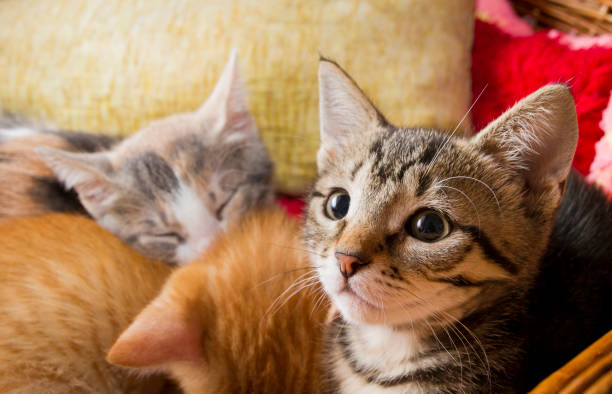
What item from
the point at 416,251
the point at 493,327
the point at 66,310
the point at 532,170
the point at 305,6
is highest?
the point at 305,6

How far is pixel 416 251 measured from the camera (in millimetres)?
713

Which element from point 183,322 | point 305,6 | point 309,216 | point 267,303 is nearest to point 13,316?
point 183,322

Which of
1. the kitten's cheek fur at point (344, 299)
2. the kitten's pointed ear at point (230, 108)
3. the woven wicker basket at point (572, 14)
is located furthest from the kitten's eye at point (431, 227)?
the woven wicker basket at point (572, 14)

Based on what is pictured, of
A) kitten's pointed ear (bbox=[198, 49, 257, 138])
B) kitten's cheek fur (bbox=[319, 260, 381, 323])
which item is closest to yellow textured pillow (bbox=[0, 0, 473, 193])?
kitten's pointed ear (bbox=[198, 49, 257, 138])

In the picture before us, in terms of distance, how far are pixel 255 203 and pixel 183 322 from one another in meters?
0.56

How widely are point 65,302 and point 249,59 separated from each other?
0.82 m

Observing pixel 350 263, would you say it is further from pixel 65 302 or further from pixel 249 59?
pixel 249 59

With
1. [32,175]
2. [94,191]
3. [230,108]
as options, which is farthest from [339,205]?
[32,175]

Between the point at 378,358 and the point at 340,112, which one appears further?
the point at 340,112

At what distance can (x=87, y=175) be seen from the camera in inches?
48.3

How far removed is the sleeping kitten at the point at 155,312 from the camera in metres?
0.83

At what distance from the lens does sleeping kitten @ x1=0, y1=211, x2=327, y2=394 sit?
832 millimetres

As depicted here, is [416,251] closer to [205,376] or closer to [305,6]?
[205,376]

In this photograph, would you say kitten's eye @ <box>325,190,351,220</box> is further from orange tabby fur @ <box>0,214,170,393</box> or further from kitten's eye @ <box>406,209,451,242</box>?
orange tabby fur @ <box>0,214,170,393</box>
